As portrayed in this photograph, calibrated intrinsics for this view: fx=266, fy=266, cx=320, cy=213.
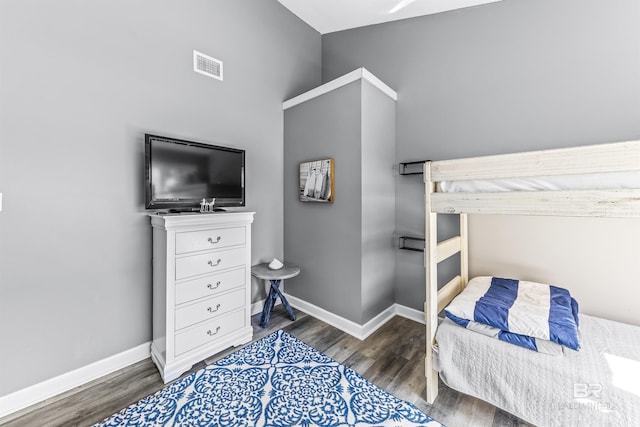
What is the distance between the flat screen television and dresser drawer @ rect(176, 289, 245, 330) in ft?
2.42

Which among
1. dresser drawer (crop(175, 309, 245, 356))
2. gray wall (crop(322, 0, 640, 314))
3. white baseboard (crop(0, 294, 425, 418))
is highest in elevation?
gray wall (crop(322, 0, 640, 314))

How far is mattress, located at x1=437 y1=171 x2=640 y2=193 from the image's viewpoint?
1059mm

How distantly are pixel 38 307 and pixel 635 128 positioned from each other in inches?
151

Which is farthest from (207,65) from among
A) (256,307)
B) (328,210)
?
(256,307)

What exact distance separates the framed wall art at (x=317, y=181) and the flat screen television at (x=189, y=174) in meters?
0.63

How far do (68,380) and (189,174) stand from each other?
151 cm

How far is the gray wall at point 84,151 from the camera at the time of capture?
151 centimetres

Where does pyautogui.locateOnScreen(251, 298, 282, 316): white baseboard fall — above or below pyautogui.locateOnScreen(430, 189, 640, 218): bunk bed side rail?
below

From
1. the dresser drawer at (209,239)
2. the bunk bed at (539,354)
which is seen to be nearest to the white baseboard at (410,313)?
the bunk bed at (539,354)

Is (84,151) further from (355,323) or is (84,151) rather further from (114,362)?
(355,323)

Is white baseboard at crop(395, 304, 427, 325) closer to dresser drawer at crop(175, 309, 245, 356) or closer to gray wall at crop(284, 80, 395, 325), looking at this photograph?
gray wall at crop(284, 80, 395, 325)

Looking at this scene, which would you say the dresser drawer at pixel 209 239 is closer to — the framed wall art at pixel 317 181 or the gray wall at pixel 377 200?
the framed wall art at pixel 317 181

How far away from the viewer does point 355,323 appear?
91.4 inches

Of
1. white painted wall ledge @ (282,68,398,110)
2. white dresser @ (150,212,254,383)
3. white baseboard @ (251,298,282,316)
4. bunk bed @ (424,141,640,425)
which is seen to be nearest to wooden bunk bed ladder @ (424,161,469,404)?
bunk bed @ (424,141,640,425)
